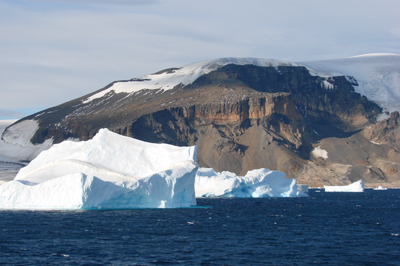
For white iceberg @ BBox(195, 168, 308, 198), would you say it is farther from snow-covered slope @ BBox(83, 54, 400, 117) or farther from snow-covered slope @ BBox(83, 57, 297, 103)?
snow-covered slope @ BBox(83, 54, 400, 117)

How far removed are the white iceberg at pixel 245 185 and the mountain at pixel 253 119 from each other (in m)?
50.9

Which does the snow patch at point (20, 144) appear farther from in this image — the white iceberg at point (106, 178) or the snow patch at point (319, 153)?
the white iceberg at point (106, 178)

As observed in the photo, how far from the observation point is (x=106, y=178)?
44531 mm

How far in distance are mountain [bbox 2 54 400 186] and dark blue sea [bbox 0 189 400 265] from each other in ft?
288

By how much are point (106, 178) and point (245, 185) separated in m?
34.3

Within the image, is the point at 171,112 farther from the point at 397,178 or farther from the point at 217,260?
the point at 217,260

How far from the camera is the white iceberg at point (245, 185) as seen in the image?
244 feet

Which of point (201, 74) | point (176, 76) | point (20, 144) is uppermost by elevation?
point (176, 76)

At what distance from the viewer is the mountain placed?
13475cm

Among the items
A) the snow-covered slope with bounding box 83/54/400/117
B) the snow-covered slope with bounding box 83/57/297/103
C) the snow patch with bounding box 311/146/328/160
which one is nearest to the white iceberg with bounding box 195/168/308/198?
the snow patch with bounding box 311/146/328/160

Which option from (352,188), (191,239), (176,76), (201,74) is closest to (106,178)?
(191,239)

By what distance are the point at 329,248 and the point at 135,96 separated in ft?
483

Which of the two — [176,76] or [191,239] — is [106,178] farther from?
[176,76]

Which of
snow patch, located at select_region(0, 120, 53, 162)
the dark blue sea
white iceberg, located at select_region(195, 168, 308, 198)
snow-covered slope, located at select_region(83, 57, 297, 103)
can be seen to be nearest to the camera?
the dark blue sea
